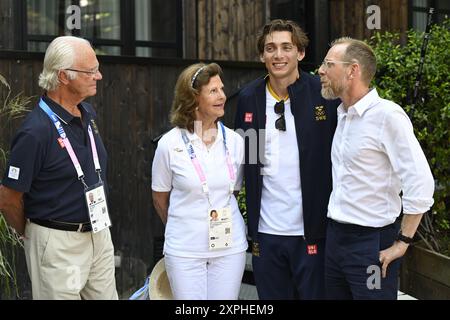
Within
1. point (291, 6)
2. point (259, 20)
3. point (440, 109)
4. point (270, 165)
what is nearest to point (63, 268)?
point (270, 165)

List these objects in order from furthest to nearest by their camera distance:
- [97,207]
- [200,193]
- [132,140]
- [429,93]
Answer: [132,140], [429,93], [200,193], [97,207]

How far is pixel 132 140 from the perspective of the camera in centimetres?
690

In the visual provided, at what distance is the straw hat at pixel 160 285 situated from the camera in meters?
4.38

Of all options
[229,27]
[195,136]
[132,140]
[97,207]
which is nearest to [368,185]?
[195,136]

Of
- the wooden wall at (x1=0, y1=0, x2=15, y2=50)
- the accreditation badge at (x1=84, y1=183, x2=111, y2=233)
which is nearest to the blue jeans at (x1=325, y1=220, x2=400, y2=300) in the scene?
the accreditation badge at (x1=84, y1=183, x2=111, y2=233)

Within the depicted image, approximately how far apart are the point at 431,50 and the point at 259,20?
91.3 inches

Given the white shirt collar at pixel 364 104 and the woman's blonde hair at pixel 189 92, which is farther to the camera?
the woman's blonde hair at pixel 189 92

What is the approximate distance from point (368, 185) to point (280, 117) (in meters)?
0.74

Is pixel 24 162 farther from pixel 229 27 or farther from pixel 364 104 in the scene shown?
pixel 229 27

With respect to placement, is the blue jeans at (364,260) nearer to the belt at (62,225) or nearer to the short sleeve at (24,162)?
the belt at (62,225)

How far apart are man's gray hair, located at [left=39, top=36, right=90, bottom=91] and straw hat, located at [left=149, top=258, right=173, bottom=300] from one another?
1444 mm

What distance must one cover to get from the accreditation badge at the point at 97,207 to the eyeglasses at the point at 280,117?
105 cm

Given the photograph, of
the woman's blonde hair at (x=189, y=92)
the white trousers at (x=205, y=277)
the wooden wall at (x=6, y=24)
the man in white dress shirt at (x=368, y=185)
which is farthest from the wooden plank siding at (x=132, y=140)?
the man in white dress shirt at (x=368, y=185)

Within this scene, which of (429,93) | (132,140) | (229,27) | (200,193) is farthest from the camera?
(229,27)
